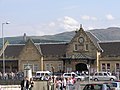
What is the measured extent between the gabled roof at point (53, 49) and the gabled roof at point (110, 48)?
26.4ft

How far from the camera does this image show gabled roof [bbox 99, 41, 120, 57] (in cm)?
9415

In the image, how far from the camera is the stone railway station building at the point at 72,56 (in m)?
94.6

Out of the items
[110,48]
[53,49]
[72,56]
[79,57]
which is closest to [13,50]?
[53,49]

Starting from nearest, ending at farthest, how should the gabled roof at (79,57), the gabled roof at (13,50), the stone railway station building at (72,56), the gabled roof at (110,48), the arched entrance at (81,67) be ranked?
the gabled roof at (110,48)
the stone railway station building at (72,56)
the gabled roof at (79,57)
the arched entrance at (81,67)
the gabled roof at (13,50)

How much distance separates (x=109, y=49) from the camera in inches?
3780

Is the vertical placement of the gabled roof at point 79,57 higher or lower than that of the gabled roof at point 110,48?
lower

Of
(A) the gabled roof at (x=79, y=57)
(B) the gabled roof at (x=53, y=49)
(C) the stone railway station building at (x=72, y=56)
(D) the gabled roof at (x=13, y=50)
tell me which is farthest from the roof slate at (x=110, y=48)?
(D) the gabled roof at (x=13, y=50)

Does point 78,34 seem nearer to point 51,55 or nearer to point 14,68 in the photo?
point 51,55

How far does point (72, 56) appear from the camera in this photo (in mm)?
96125

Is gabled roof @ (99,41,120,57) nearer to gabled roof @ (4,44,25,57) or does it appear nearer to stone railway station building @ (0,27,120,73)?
stone railway station building @ (0,27,120,73)

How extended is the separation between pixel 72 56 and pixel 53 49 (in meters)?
5.69

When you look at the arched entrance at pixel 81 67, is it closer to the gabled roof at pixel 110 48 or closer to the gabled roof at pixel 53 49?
the gabled roof at pixel 53 49

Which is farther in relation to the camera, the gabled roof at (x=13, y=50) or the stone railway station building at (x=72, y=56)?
the gabled roof at (x=13, y=50)

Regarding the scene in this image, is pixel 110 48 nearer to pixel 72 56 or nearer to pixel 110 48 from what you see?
pixel 110 48
